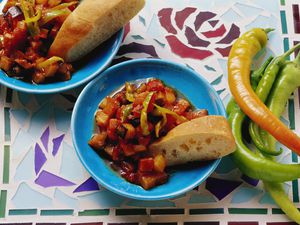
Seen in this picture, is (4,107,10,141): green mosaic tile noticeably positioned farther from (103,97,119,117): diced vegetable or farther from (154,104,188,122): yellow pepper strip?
(154,104,188,122): yellow pepper strip

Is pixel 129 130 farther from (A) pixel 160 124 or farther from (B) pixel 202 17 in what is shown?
(B) pixel 202 17

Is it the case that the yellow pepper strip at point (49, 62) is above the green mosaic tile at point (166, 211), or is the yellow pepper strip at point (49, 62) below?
above

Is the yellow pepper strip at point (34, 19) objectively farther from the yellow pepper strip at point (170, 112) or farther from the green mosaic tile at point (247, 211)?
the green mosaic tile at point (247, 211)

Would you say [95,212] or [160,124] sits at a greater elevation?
[160,124]

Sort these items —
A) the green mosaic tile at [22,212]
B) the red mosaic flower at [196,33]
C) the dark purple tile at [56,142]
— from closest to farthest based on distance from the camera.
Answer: the green mosaic tile at [22,212]
the dark purple tile at [56,142]
the red mosaic flower at [196,33]

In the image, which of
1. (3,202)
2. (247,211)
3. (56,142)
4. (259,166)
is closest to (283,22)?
(259,166)

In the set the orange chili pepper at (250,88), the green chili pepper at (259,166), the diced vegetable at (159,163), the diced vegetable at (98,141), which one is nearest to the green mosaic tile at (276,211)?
the green chili pepper at (259,166)
